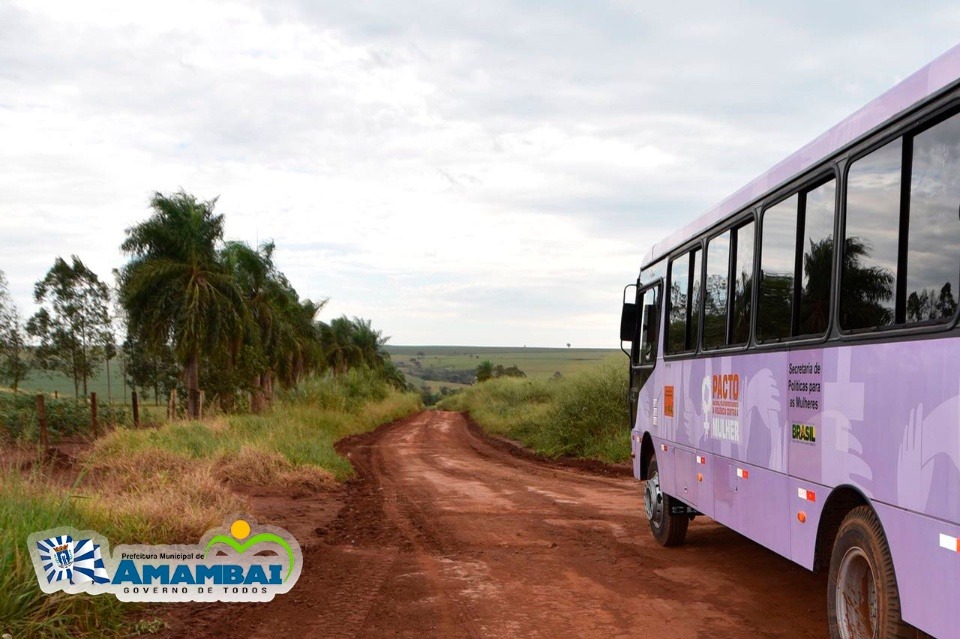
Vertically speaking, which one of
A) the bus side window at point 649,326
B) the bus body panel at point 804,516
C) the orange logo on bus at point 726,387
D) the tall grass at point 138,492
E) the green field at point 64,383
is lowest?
the green field at point 64,383

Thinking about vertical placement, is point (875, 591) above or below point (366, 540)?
above

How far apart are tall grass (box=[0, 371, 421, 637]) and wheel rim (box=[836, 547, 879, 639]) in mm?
4845

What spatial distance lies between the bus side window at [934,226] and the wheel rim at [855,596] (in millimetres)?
1514

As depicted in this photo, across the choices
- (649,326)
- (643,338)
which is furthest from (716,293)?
(643,338)

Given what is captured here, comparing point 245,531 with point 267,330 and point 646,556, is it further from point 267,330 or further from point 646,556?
point 267,330

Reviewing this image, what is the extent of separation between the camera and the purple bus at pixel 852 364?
4.13 m

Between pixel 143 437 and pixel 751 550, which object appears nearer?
pixel 751 550

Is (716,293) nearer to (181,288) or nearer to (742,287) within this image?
(742,287)

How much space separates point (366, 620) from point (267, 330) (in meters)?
31.4

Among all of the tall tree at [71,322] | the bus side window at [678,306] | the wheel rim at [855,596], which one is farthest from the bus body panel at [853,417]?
the tall tree at [71,322]

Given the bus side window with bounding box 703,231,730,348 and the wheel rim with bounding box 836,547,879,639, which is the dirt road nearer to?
the wheel rim with bounding box 836,547,879,639

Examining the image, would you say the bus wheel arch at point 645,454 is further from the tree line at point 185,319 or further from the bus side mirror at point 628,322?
the tree line at point 185,319

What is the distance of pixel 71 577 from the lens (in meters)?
6.08

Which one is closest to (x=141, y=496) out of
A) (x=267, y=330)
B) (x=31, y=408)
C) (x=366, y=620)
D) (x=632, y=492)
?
(x=366, y=620)
